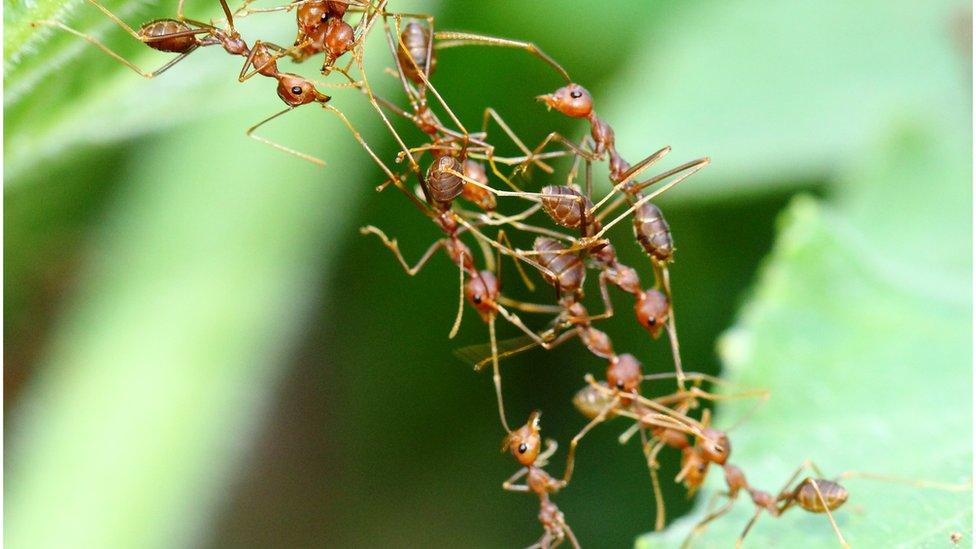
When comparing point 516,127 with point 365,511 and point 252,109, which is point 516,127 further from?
point 365,511

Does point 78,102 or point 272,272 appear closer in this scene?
point 78,102

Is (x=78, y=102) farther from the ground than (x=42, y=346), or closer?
farther from the ground

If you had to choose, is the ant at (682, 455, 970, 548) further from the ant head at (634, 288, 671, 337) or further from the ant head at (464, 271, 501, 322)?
the ant head at (464, 271, 501, 322)

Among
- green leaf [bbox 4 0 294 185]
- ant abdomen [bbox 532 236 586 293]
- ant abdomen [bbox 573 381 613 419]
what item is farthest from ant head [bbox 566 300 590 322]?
green leaf [bbox 4 0 294 185]

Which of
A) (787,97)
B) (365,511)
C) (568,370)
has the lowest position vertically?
(365,511)

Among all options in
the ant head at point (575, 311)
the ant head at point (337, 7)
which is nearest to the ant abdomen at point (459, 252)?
the ant head at point (575, 311)

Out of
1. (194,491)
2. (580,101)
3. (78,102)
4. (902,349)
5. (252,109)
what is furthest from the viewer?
(252,109)

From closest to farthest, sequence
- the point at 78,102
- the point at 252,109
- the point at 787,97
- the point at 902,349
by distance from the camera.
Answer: the point at 78,102, the point at 902,349, the point at 252,109, the point at 787,97

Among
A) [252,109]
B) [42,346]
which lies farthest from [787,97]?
[42,346]
